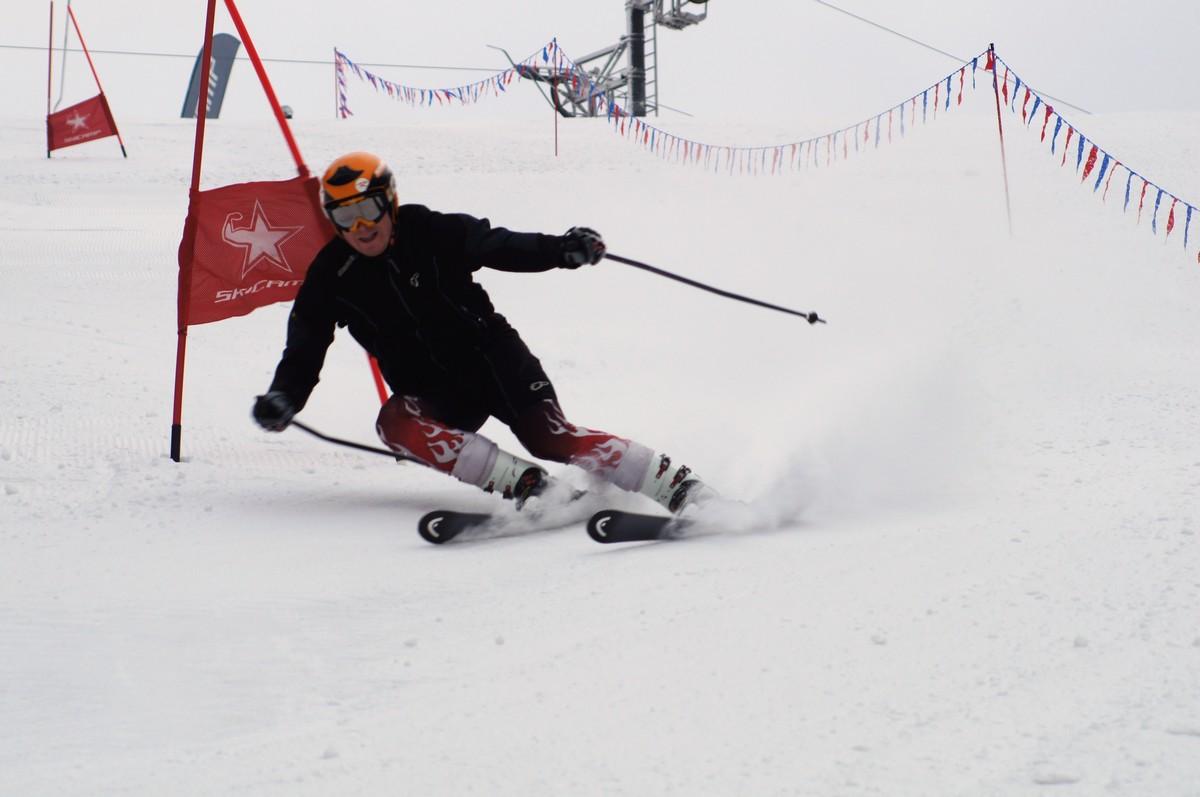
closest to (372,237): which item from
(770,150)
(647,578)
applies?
(647,578)

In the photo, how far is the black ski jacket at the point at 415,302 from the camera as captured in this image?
377cm

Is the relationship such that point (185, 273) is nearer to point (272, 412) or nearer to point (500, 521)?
point (272, 412)

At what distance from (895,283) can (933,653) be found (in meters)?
8.50

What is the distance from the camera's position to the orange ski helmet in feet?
11.8

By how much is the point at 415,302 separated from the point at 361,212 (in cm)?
37

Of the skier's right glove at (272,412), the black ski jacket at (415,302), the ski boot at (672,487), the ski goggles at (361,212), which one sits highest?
the ski goggles at (361,212)

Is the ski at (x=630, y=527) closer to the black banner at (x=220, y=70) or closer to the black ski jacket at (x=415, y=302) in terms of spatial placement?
the black ski jacket at (x=415, y=302)

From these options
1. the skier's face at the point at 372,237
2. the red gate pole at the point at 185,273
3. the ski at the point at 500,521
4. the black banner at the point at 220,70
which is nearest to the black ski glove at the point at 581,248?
the skier's face at the point at 372,237

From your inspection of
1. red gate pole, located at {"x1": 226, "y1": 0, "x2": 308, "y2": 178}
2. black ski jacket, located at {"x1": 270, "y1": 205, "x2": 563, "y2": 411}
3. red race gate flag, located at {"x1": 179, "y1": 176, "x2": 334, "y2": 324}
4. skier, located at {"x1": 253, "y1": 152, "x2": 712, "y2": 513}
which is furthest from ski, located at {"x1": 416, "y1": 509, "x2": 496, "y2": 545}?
red gate pole, located at {"x1": 226, "y1": 0, "x2": 308, "y2": 178}

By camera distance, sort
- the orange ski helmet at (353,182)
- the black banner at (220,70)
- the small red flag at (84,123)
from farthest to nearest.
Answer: the black banner at (220,70) → the small red flag at (84,123) → the orange ski helmet at (353,182)

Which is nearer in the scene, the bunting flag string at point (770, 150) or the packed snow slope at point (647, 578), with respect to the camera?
the packed snow slope at point (647, 578)

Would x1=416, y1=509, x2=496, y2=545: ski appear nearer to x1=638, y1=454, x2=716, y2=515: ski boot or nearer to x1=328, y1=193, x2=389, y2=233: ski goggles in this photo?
x1=638, y1=454, x2=716, y2=515: ski boot

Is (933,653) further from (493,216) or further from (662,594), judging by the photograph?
(493,216)

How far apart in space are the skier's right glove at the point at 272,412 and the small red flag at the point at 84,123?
13279 millimetres
